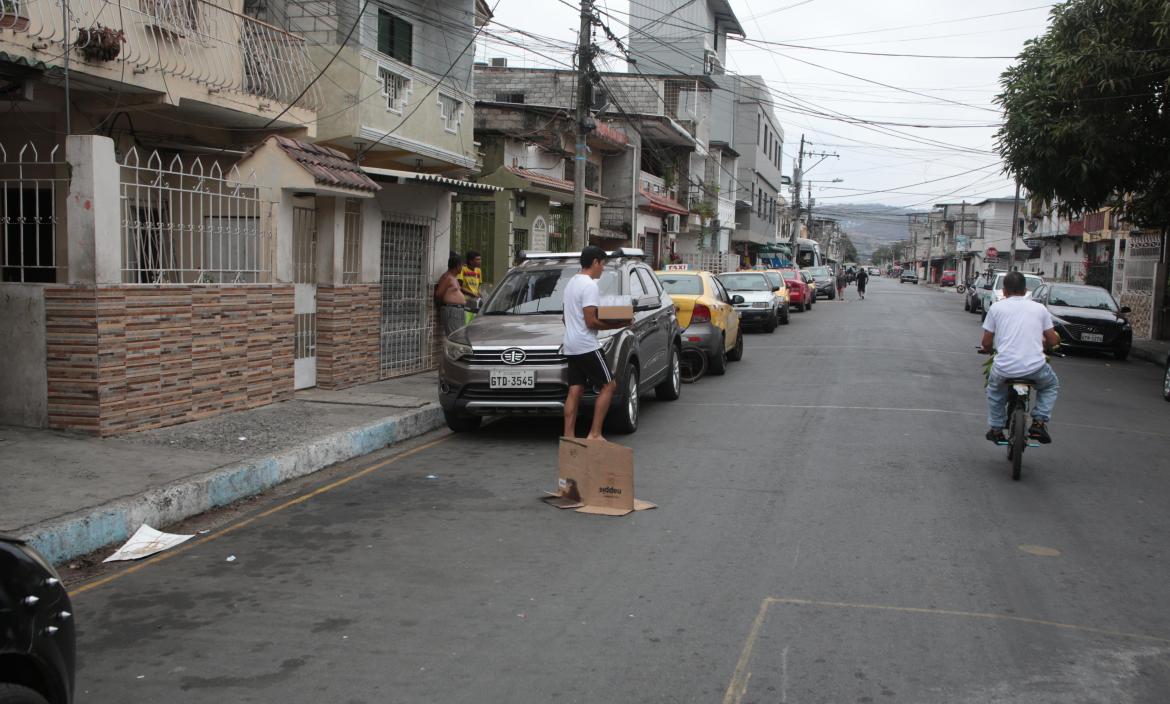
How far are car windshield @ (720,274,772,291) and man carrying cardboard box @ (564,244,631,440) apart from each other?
1685 cm

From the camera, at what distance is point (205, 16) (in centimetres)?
1120

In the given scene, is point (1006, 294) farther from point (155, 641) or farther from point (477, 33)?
point (477, 33)

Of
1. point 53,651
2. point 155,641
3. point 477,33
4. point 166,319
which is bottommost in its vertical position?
point 155,641

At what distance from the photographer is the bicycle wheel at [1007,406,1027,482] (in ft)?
25.8

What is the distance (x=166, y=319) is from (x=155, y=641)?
5.16 m

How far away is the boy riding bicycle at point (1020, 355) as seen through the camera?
27.0ft

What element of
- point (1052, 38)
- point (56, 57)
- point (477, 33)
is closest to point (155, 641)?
point (56, 57)

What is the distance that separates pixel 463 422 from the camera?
32.8 feet

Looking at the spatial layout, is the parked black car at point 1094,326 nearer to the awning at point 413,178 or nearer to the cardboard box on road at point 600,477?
the awning at point 413,178

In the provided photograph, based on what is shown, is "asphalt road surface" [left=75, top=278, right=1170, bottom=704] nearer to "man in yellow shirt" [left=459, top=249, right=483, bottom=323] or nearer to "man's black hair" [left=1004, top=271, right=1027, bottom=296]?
"man's black hair" [left=1004, top=271, right=1027, bottom=296]

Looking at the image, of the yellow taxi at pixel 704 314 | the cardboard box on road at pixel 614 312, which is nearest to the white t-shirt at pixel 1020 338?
the cardboard box on road at pixel 614 312

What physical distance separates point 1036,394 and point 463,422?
17.6ft

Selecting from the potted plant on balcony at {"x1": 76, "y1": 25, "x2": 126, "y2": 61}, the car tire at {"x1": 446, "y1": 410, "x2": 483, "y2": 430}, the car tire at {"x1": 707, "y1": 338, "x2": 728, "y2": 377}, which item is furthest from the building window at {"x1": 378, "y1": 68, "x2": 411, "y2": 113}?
the car tire at {"x1": 446, "y1": 410, "x2": 483, "y2": 430}

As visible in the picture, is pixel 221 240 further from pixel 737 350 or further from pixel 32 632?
pixel 737 350
